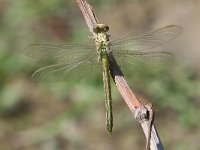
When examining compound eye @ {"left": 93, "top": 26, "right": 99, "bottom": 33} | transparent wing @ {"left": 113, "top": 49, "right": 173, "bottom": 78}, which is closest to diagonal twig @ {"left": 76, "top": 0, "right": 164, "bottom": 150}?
compound eye @ {"left": 93, "top": 26, "right": 99, "bottom": 33}

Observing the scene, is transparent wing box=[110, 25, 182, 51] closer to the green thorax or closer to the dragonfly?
the dragonfly

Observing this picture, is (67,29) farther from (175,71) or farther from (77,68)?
(77,68)

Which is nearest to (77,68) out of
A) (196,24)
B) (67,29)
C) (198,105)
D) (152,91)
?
(152,91)

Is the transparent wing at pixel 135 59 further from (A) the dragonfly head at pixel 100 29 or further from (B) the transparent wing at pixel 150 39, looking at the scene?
(A) the dragonfly head at pixel 100 29

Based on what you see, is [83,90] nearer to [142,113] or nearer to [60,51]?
[60,51]

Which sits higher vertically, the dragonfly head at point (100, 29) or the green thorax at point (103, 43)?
the dragonfly head at point (100, 29)

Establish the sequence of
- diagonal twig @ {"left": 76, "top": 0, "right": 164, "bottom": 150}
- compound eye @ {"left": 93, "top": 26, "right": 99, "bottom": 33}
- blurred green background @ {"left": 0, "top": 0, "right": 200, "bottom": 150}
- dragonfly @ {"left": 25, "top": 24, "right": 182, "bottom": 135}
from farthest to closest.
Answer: blurred green background @ {"left": 0, "top": 0, "right": 200, "bottom": 150}, dragonfly @ {"left": 25, "top": 24, "right": 182, "bottom": 135}, compound eye @ {"left": 93, "top": 26, "right": 99, "bottom": 33}, diagonal twig @ {"left": 76, "top": 0, "right": 164, "bottom": 150}

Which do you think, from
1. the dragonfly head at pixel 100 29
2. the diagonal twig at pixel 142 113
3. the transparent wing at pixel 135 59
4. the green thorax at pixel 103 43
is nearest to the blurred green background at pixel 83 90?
the transparent wing at pixel 135 59
